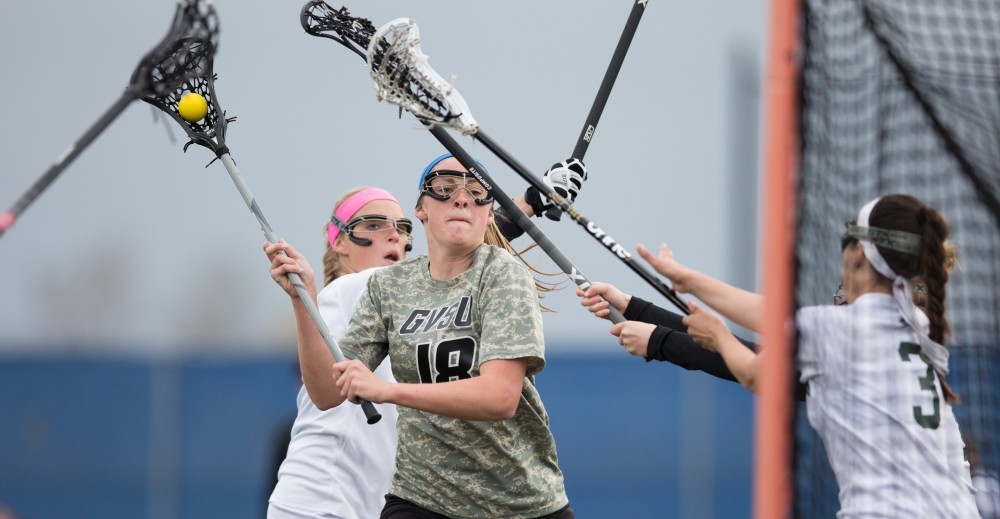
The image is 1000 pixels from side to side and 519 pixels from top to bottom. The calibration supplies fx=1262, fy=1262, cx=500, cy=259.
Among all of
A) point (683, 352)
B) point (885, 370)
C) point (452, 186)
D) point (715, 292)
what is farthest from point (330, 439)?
point (885, 370)

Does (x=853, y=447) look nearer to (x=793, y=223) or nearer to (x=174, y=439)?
(x=793, y=223)

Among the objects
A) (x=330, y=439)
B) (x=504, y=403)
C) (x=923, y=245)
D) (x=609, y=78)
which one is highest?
(x=609, y=78)

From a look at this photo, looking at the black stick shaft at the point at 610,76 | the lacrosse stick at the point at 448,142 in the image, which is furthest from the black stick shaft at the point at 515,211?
the black stick shaft at the point at 610,76

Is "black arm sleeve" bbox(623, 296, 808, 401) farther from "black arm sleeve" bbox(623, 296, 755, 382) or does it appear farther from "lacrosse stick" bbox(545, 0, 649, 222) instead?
"lacrosse stick" bbox(545, 0, 649, 222)

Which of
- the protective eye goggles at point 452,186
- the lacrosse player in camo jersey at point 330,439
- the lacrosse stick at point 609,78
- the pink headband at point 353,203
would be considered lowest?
the lacrosse player in camo jersey at point 330,439

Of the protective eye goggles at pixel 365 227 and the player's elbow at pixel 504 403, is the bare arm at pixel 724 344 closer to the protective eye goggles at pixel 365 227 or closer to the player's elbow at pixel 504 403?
the player's elbow at pixel 504 403

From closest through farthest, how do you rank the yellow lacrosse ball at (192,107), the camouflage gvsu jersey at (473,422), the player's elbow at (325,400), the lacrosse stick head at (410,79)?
the camouflage gvsu jersey at (473,422)
the lacrosse stick head at (410,79)
the player's elbow at (325,400)
the yellow lacrosse ball at (192,107)

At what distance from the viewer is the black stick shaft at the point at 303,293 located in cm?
396

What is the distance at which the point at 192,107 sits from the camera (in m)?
4.43

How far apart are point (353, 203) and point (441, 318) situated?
130 centimetres

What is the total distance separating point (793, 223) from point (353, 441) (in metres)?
2.12

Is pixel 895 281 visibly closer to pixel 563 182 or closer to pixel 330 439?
pixel 563 182

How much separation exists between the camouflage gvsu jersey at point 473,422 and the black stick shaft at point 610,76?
1191mm

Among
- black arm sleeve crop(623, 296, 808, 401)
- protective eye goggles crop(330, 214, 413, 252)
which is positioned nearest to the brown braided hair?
black arm sleeve crop(623, 296, 808, 401)
